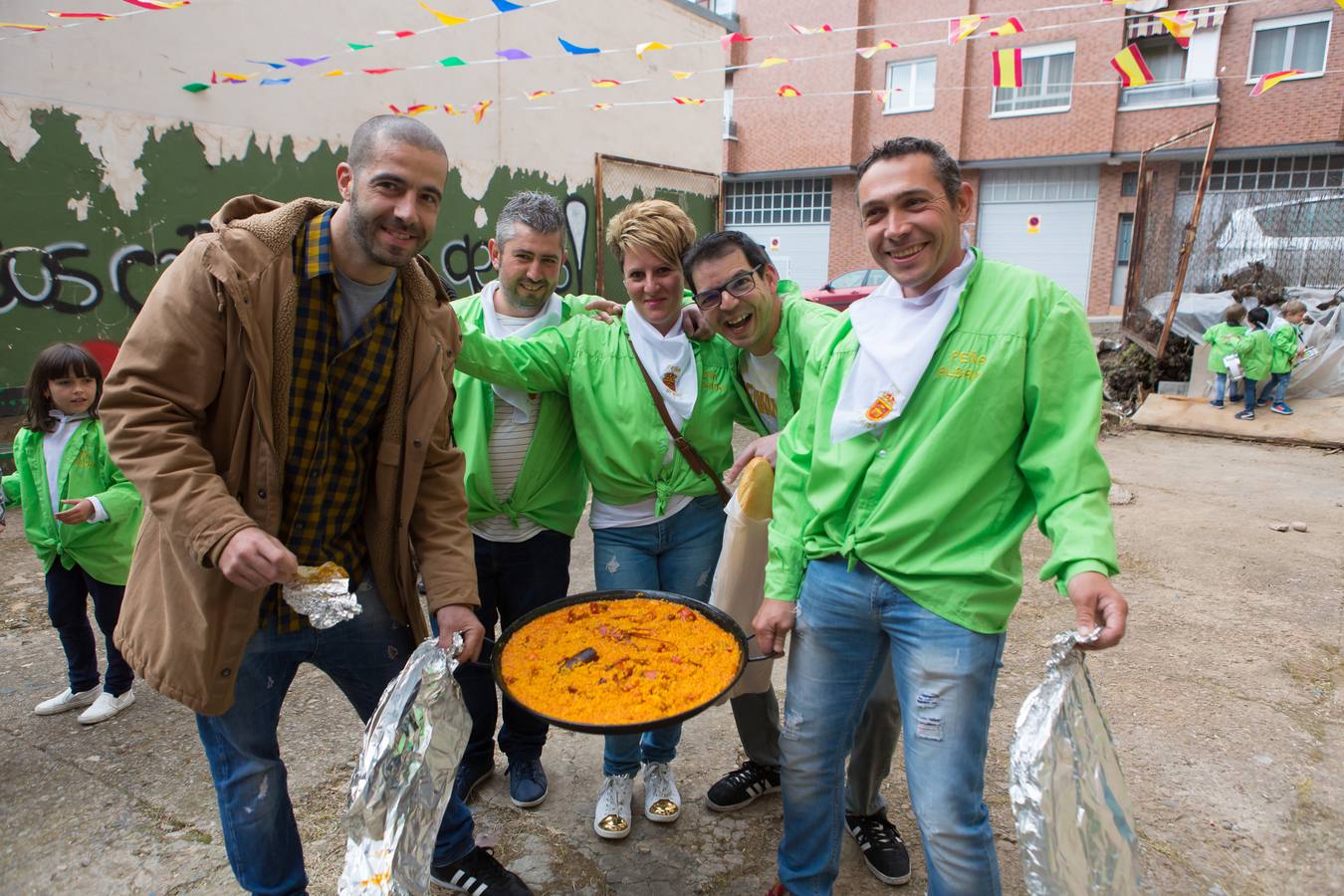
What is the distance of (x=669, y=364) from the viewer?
265 centimetres

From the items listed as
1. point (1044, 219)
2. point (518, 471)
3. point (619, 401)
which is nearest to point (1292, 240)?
point (1044, 219)

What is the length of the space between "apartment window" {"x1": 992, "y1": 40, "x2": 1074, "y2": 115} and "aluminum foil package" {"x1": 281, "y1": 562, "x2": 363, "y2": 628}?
22686 millimetres

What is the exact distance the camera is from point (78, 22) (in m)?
6.07

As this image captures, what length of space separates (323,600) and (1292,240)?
14286mm

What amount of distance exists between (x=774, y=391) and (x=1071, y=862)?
1473mm

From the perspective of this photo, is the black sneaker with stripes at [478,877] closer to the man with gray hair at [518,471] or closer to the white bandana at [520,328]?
the man with gray hair at [518,471]

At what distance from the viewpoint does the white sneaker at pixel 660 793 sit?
2.82 metres

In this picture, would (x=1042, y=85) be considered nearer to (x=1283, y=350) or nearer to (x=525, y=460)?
(x=1283, y=350)

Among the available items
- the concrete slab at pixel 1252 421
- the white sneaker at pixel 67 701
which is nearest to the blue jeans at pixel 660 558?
the white sneaker at pixel 67 701

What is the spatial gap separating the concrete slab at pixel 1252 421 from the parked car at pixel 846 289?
7726 mm

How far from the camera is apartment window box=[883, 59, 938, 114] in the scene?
22094 millimetres

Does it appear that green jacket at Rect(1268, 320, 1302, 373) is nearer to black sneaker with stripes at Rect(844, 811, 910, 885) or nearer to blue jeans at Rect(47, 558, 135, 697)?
black sneaker with stripes at Rect(844, 811, 910, 885)

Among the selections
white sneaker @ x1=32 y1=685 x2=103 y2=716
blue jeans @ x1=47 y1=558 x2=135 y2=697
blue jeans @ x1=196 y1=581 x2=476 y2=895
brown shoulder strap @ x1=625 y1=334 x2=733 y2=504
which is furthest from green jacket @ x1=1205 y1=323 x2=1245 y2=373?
white sneaker @ x1=32 y1=685 x2=103 y2=716

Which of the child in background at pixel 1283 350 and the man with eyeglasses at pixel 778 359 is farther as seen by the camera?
the child in background at pixel 1283 350
